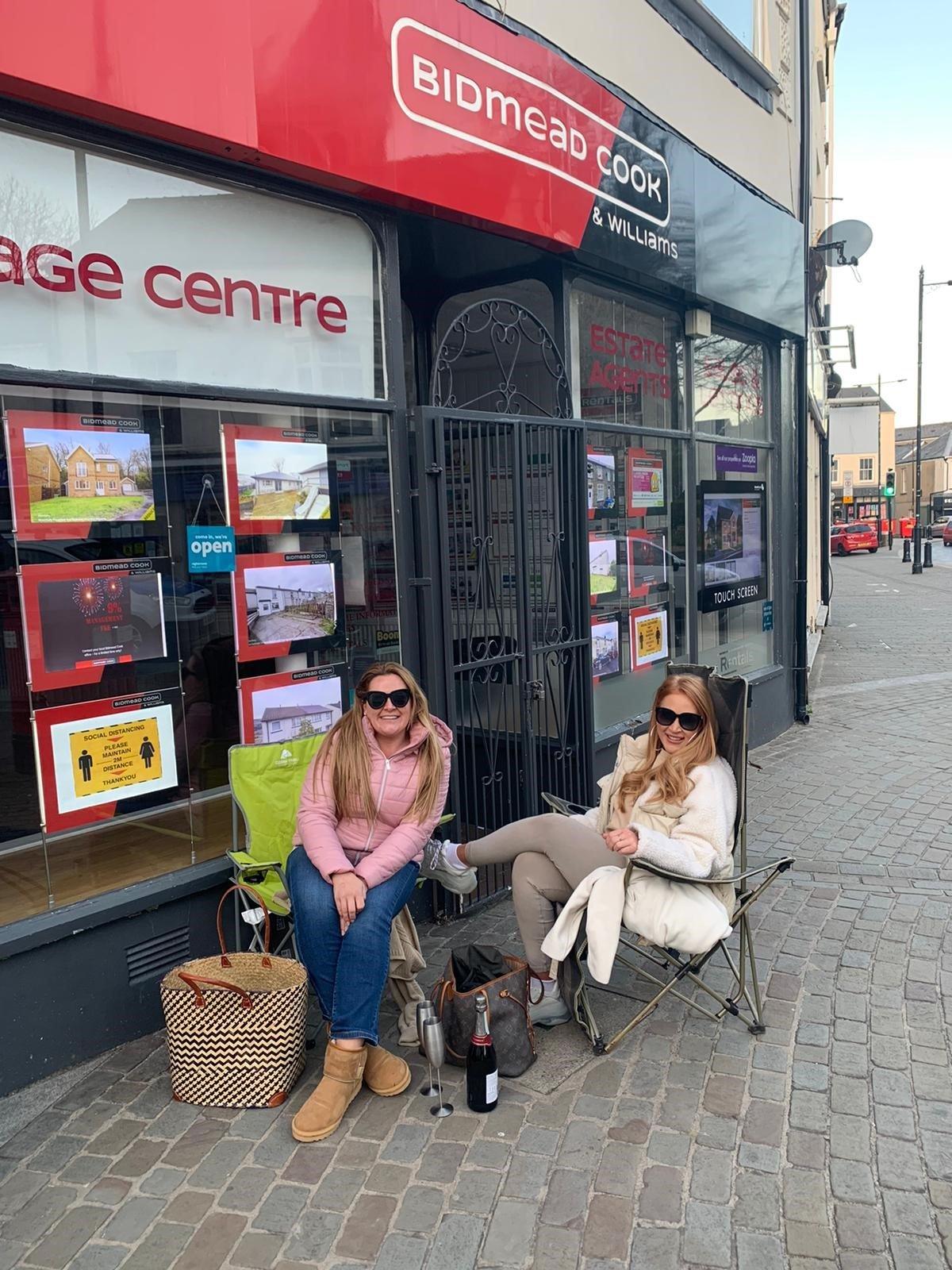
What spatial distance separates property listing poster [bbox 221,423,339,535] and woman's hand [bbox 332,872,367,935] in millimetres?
1707

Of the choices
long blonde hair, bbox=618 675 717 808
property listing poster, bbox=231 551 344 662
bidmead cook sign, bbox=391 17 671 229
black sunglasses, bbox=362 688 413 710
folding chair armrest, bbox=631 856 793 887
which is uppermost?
bidmead cook sign, bbox=391 17 671 229

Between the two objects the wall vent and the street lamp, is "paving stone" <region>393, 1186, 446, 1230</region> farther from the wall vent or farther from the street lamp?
the street lamp

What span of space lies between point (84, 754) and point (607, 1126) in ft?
7.44

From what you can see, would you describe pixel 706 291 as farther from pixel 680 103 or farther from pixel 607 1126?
pixel 607 1126

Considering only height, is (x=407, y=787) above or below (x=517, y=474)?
below

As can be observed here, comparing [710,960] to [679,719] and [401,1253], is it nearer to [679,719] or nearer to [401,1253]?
[679,719]

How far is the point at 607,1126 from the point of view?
10.4ft

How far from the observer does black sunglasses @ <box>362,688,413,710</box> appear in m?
3.72

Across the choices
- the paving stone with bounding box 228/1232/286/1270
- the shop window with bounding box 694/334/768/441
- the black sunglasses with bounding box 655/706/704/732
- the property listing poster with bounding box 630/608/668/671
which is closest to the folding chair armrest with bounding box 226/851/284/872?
the paving stone with bounding box 228/1232/286/1270

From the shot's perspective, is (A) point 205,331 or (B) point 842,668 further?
(B) point 842,668

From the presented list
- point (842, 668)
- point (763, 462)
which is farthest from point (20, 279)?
point (842, 668)

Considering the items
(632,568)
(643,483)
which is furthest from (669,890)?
(643,483)

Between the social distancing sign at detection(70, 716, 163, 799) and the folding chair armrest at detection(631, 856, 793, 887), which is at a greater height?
the social distancing sign at detection(70, 716, 163, 799)

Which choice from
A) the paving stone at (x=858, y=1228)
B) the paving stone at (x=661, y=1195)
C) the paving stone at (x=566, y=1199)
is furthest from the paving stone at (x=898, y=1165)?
the paving stone at (x=566, y=1199)
